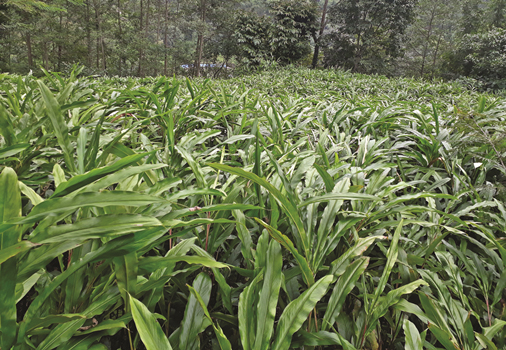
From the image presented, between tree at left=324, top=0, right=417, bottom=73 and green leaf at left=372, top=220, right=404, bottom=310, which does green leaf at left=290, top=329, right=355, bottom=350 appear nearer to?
green leaf at left=372, top=220, right=404, bottom=310

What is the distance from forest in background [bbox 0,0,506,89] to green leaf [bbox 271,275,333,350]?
13.7 metres

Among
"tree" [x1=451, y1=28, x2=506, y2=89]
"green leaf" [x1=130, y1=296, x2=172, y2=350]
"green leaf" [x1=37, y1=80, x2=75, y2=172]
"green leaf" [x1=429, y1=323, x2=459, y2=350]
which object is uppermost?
"tree" [x1=451, y1=28, x2=506, y2=89]

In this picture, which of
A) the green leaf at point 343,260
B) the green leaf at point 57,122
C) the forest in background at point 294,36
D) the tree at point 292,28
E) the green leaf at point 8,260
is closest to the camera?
the green leaf at point 8,260

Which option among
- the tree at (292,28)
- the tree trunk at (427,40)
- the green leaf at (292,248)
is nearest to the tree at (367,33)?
the tree at (292,28)

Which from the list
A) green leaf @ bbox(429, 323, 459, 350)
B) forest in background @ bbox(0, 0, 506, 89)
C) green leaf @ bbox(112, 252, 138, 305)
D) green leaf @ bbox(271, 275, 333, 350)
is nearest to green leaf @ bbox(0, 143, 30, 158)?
green leaf @ bbox(112, 252, 138, 305)

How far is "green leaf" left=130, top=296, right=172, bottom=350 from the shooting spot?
0.48 meters

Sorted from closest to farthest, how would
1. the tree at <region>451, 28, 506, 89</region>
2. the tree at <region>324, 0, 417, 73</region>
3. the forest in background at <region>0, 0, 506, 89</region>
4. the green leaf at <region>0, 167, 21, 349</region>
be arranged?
the green leaf at <region>0, 167, 21, 349</region>, the tree at <region>451, 28, 506, 89</region>, the forest in background at <region>0, 0, 506, 89</region>, the tree at <region>324, 0, 417, 73</region>

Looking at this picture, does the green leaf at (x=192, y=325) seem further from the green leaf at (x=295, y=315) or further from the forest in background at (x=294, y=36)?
the forest in background at (x=294, y=36)

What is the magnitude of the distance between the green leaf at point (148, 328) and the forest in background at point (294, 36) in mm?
13827

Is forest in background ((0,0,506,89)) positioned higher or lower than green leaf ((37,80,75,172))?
higher

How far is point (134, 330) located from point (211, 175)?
0.63m

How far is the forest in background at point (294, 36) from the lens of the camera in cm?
1456

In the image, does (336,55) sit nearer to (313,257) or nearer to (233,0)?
(233,0)

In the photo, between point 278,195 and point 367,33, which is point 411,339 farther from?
point 367,33
